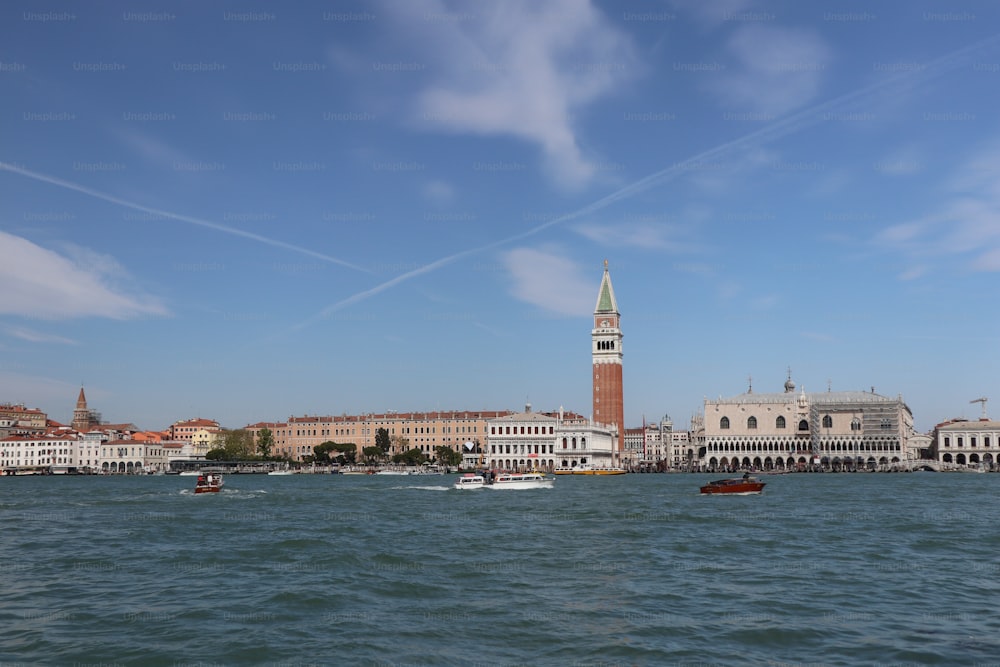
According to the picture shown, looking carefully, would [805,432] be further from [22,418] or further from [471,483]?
[22,418]

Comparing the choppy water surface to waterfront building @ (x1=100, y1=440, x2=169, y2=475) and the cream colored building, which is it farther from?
the cream colored building

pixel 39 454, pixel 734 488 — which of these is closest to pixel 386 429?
pixel 39 454

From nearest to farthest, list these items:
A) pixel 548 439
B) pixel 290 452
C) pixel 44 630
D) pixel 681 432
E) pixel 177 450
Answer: pixel 44 630 < pixel 548 439 < pixel 177 450 < pixel 290 452 < pixel 681 432

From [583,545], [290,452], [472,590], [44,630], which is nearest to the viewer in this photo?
[44,630]

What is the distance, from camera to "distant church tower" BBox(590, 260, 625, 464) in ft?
386

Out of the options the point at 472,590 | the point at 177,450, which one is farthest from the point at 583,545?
the point at 177,450

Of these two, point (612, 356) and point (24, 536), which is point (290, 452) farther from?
point (24, 536)

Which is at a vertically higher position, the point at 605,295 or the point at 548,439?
the point at 605,295

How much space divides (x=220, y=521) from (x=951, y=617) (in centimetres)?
2575

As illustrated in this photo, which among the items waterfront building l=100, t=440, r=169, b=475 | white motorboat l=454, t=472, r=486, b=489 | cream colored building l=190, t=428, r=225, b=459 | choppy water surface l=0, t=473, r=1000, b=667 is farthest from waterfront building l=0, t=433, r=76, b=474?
choppy water surface l=0, t=473, r=1000, b=667

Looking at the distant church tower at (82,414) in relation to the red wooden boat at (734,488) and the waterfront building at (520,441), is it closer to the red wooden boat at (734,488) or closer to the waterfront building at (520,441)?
the waterfront building at (520,441)

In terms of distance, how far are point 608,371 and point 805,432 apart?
2864 centimetres

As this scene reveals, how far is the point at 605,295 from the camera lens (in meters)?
122

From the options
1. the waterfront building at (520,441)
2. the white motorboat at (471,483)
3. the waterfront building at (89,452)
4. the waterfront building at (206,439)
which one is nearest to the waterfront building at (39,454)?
the waterfront building at (89,452)
